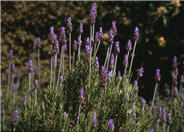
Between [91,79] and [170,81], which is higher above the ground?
[170,81]

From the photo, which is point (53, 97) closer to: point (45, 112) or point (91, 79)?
point (45, 112)

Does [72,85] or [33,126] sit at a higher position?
[72,85]

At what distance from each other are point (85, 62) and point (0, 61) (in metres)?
3.85

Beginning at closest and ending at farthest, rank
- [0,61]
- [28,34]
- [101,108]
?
1. [101,108]
2. [0,61]
3. [28,34]

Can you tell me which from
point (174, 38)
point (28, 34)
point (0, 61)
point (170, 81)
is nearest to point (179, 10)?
point (174, 38)

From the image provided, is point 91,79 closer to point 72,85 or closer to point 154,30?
point 72,85

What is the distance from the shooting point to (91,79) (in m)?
2.32

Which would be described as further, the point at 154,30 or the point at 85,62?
the point at 154,30

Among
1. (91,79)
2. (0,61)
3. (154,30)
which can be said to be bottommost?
(91,79)

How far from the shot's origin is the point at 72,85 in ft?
7.70

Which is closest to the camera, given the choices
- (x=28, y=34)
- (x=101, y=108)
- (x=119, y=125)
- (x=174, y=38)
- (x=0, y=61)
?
(x=101, y=108)

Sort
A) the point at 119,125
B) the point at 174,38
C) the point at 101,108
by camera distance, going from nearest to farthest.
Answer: the point at 101,108, the point at 119,125, the point at 174,38

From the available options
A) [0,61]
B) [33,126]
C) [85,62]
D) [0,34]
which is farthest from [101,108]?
[0,34]

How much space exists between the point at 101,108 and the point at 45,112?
1.51ft
